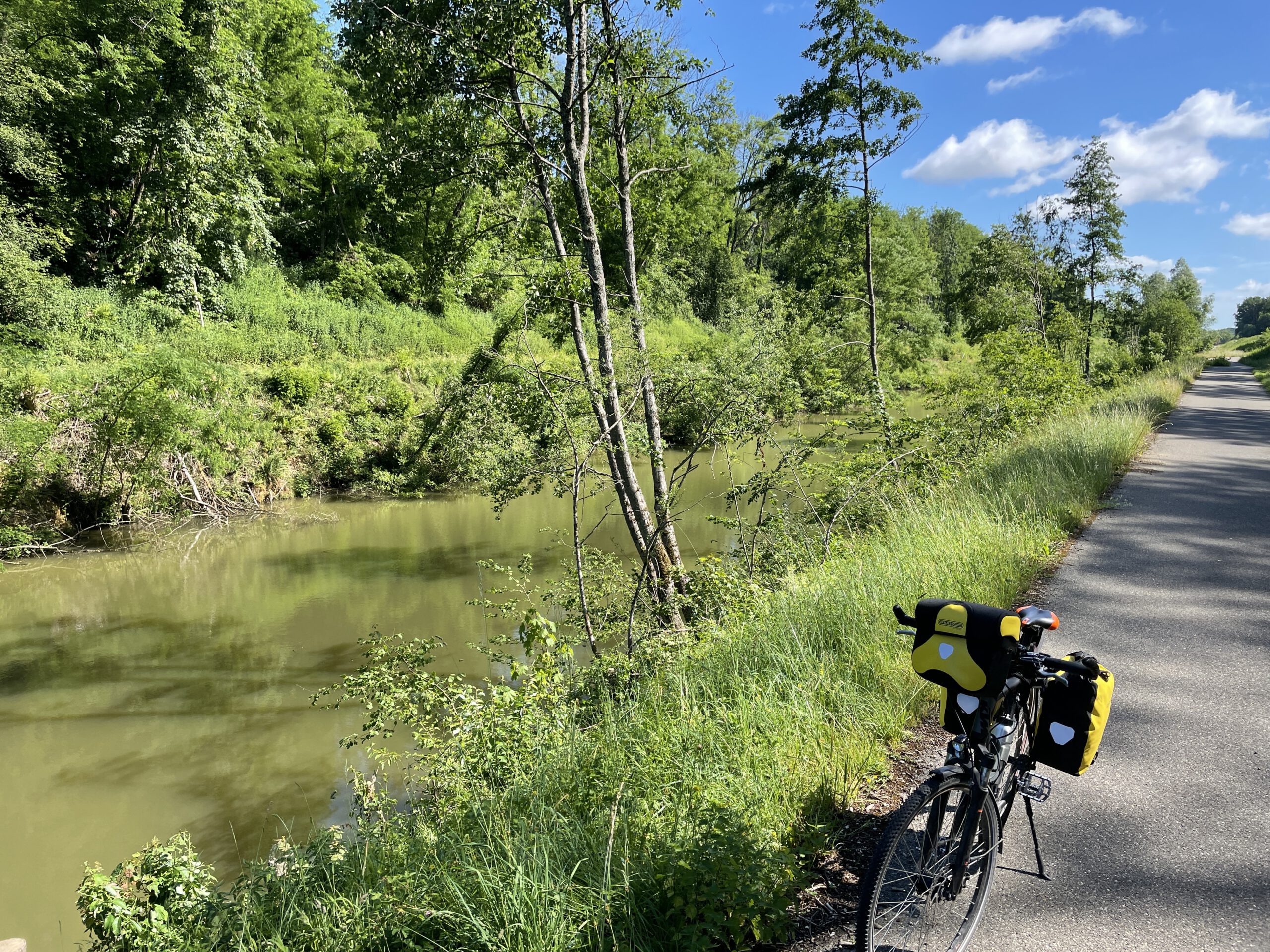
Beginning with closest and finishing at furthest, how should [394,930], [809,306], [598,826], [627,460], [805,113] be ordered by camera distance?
[394,930] < [598,826] < [627,460] < [805,113] < [809,306]

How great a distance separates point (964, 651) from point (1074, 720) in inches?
19.8

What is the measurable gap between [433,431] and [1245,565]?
16.8 m

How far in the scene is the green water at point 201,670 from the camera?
20.4 ft

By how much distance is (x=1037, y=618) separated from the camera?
2.44 meters

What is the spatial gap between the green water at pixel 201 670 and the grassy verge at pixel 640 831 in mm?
1995

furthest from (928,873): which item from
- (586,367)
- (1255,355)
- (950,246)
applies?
→ (950,246)

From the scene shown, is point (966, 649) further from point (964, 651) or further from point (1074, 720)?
point (1074, 720)

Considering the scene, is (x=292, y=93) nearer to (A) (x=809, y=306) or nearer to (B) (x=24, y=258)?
(B) (x=24, y=258)

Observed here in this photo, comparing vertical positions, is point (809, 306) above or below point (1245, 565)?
above

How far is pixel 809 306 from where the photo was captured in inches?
611

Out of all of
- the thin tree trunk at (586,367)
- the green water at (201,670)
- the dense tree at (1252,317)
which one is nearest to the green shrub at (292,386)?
the green water at (201,670)

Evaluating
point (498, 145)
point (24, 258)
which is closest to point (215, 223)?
point (24, 258)

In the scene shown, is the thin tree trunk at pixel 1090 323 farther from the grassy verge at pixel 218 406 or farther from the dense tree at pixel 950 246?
the dense tree at pixel 950 246

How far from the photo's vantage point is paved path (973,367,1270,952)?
2.46 meters
